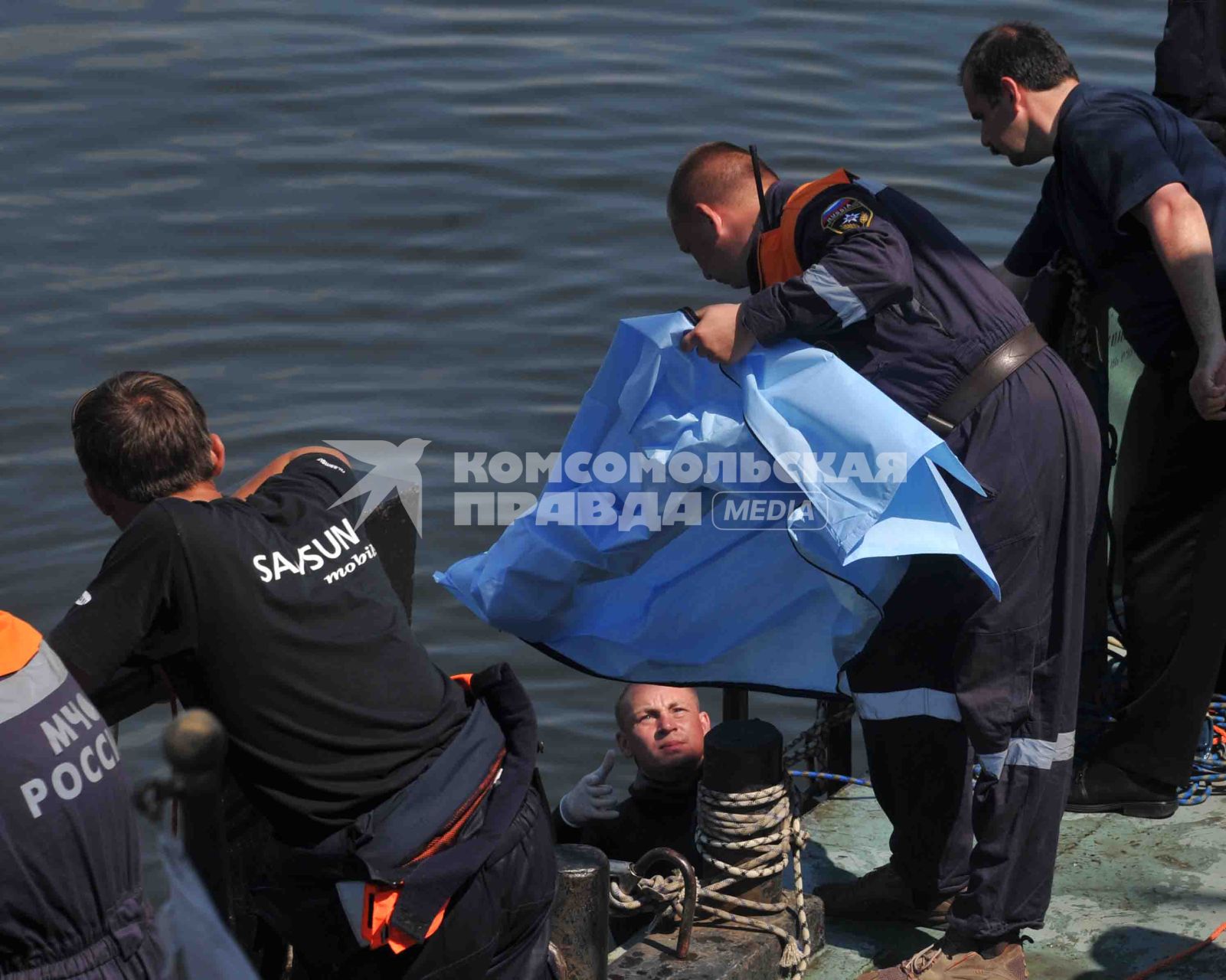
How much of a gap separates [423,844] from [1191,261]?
247cm

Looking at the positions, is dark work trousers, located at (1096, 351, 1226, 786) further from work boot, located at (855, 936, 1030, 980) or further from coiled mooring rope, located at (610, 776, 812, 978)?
coiled mooring rope, located at (610, 776, 812, 978)

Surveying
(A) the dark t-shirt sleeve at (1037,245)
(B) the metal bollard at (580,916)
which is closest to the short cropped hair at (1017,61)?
(A) the dark t-shirt sleeve at (1037,245)

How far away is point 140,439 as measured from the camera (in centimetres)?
338

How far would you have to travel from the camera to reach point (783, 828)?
4.41 m

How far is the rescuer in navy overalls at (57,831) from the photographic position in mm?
2986

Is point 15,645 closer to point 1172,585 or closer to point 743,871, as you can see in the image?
point 743,871

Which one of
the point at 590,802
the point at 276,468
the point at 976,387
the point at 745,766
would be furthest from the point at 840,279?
the point at 590,802

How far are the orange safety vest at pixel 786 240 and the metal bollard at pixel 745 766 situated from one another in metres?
1.08

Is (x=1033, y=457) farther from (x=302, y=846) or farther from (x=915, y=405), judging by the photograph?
(x=302, y=846)

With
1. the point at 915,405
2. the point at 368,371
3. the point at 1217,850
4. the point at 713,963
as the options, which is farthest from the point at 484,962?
the point at 368,371

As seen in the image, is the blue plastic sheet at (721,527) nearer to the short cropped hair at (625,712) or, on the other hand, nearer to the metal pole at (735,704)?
the metal pole at (735,704)

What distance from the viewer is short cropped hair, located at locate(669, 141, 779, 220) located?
4.37 m

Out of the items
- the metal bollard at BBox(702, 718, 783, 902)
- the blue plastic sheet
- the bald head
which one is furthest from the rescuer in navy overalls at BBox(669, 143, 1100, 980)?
the bald head

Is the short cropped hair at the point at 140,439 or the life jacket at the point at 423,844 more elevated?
the short cropped hair at the point at 140,439
